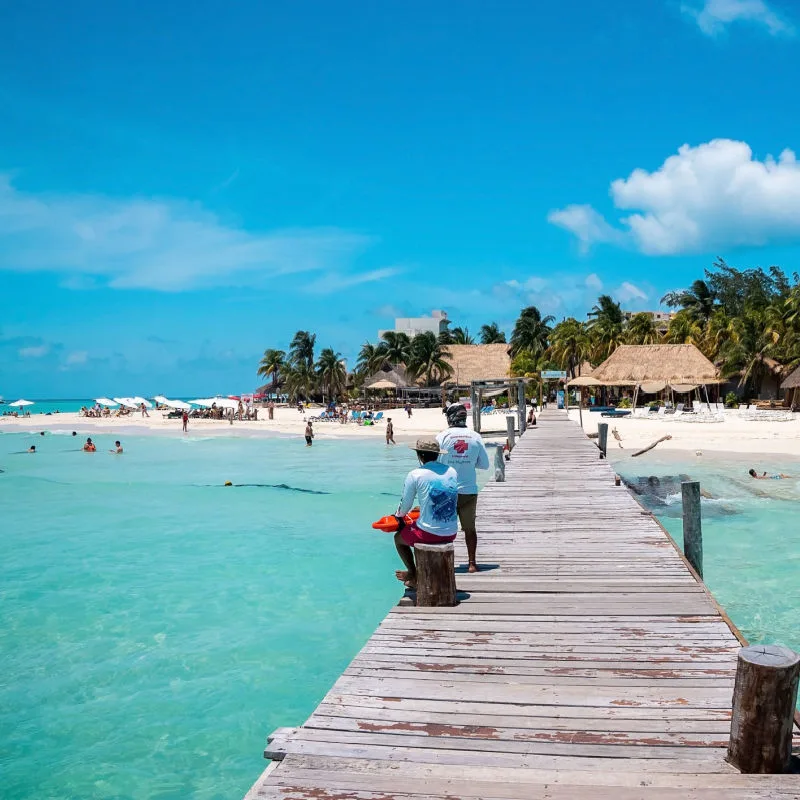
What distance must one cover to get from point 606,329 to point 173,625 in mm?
54035

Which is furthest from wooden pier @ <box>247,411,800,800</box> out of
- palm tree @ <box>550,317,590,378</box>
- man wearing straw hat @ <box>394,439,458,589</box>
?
→ palm tree @ <box>550,317,590,378</box>

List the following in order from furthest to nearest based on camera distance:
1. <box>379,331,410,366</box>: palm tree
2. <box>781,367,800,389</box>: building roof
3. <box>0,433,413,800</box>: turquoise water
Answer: <box>379,331,410,366</box>: palm tree < <box>781,367,800,389</box>: building roof < <box>0,433,413,800</box>: turquoise water

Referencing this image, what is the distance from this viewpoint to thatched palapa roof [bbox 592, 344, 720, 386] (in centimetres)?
4944

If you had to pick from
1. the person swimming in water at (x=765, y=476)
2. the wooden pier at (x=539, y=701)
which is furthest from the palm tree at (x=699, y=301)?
the wooden pier at (x=539, y=701)

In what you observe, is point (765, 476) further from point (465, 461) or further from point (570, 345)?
point (570, 345)

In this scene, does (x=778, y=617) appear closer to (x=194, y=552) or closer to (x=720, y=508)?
(x=720, y=508)

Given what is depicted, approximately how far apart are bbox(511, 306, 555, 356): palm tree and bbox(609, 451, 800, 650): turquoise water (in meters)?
44.0

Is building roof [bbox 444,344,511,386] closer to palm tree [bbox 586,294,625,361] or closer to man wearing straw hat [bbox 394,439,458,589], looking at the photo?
palm tree [bbox 586,294,625,361]

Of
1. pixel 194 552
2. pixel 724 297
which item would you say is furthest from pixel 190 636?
pixel 724 297

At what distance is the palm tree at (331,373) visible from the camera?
7712 cm


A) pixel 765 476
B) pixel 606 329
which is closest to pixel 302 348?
pixel 606 329

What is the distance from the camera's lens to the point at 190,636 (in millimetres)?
10781

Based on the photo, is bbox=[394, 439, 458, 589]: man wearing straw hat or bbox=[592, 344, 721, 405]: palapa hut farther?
bbox=[592, 344, 721, 405]: palapa hut

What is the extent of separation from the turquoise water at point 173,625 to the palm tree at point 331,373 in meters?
52.5
